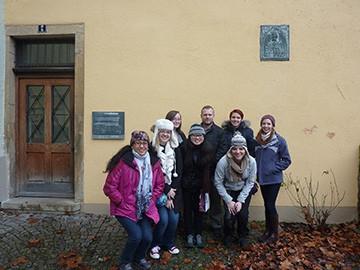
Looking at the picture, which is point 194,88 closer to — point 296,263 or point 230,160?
point 230,160

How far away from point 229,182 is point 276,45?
2476 millimetres

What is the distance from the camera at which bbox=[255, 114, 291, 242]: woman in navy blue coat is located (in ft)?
14.7

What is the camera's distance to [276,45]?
5.54 m

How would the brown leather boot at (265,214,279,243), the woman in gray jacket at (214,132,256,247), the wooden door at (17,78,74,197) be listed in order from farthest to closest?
1. the wooden door at (17,78,74,197)
2. the brown leather boot at (265,214,279,243)
3. the woman in gray jacket at (214,132,256,247)

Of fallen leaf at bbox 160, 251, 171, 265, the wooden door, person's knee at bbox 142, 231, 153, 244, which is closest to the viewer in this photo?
person's knee at bbox 142, 231, 153, 244

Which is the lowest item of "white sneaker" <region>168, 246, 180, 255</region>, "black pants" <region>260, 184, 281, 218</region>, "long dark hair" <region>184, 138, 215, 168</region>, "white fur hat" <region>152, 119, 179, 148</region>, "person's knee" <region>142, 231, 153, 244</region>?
"white sneaker" <region>168, 246, 180, 255</region>

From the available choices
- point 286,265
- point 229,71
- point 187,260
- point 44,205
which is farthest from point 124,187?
point 229,71

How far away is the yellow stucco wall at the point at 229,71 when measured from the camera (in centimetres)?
550

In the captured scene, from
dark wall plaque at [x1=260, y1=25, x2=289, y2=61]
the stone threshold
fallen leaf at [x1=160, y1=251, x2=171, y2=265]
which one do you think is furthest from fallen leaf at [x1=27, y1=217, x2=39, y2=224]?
dark wall plaque at [x1=260, y1=25, x2=289, y2=61]

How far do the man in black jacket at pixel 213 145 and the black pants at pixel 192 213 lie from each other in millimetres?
336

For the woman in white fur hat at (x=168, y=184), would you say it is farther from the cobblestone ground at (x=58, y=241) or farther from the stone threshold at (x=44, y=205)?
the stone threshold at (x=44, y=205)

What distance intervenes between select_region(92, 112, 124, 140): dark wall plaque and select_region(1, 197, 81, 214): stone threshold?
1186 mm

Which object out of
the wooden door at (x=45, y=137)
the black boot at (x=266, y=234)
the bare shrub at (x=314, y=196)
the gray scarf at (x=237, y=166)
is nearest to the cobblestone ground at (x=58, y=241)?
the wooden door at (x=45, y=137)

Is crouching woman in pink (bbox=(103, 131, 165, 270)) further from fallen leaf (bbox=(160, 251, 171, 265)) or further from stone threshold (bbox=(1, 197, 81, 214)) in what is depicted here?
stone threshold (bbox=(1, 197, 81, 214))
